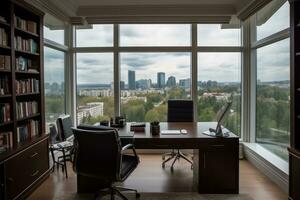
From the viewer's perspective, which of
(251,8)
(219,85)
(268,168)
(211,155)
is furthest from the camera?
(219,85)

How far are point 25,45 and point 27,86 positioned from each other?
21.0 inches

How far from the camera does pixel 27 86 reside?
3662 mm

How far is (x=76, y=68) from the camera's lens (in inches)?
226

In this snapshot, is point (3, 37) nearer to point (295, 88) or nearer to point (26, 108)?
point (26, 108)

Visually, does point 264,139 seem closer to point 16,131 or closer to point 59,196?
point 59,196

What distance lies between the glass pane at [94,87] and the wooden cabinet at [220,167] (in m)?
2.75

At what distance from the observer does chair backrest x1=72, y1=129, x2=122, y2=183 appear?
2789 millimetres

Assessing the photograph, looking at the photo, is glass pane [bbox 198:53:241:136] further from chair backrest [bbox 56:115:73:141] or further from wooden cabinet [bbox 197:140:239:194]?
chair backrest [bbox 56:115:73:141]

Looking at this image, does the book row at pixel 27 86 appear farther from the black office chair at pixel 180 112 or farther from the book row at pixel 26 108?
the black office chair at pixel 180 112

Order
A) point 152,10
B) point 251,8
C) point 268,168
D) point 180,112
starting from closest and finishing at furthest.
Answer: point 268,168 → point 251,8 → point 180,112 → point 152,10

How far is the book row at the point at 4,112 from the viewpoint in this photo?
10.1ft

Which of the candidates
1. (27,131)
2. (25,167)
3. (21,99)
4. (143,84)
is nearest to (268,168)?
(143,84)

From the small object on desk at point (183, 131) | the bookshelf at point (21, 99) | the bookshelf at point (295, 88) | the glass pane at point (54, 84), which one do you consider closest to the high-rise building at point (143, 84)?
the glass pane at point (54, 84)

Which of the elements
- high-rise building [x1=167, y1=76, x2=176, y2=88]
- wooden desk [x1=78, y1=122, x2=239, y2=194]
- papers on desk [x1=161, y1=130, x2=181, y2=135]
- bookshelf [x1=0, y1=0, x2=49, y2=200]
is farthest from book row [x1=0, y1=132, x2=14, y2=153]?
high-rise building [x1=167, y1=76, x2=176, y2=88]
